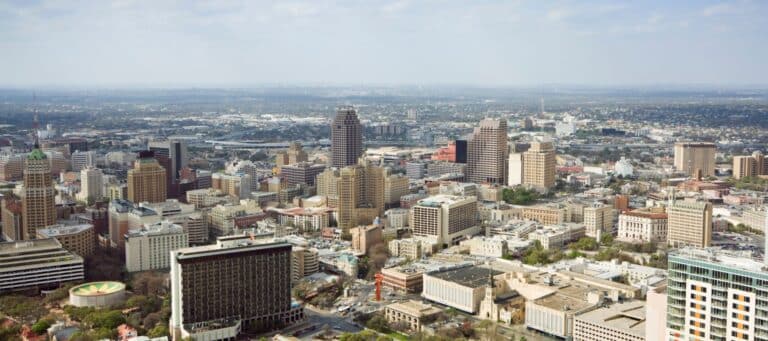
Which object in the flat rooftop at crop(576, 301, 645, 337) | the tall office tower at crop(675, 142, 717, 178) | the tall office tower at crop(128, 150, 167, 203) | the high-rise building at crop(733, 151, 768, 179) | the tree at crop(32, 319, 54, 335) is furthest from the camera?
the tall office tower at crop(675, 142, 717, 178)

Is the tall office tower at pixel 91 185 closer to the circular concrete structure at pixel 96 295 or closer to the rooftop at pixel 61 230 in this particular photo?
the rooftop at pixel 61 230

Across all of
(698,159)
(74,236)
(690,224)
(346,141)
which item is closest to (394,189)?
(346,141)

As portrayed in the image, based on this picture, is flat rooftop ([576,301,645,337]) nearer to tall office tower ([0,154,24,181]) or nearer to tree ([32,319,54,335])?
tree ([32,319,54,335])

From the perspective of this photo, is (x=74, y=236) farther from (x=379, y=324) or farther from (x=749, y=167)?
(x=749, y=167)

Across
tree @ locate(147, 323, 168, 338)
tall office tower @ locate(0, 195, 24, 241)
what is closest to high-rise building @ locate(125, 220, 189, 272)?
tall office tower @ locate(0, 195, 24, 241)

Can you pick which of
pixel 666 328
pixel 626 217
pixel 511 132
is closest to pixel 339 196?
Answer: pixel 626 217

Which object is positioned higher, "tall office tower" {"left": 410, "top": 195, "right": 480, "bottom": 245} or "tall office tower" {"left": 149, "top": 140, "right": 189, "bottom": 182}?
"tall office tower" {"left": 149, "top": 140, "right": 189, "bottom": 182}

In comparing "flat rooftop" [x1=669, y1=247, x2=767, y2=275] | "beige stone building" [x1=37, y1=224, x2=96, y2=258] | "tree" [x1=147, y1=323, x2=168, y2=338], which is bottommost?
"tree" [x1=147, y1=323, x2=168, y2=338]
